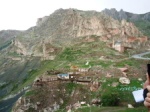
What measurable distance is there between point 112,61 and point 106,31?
4573 centimetres

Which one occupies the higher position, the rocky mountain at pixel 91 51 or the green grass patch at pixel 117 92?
the rocky mountain at pixel 91 51

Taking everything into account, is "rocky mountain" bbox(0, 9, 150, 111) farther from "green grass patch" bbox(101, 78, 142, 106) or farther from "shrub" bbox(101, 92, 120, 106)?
"shrub" bbox(101, 92, 120, 106)

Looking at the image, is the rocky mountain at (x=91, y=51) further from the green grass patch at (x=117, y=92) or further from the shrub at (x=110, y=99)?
the shrub at (x=110, y=99)

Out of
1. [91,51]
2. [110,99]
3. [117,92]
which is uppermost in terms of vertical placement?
[91,51]

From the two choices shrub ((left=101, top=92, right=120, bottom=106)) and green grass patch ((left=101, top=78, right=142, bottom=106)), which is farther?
green grass patch ((left=101, top=78, right=142, bottom=106))

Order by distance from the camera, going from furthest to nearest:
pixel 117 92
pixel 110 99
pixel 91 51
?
pixel 91 51, pixel 117 92, pixel 110 99

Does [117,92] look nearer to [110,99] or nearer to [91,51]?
[110,99]

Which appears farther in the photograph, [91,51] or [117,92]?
[91,51]

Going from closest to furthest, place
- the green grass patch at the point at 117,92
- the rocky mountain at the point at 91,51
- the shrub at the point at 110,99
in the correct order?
1. the shrub at the point at 110,99
2. the green grass patch at the point at 117,92
3. the rocky mountain at the point at 91,51

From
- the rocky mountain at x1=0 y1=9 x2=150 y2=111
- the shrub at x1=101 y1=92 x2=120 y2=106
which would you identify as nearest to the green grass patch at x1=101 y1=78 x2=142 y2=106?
the shrub at x1=101 y1=92 x2=120 y2=106

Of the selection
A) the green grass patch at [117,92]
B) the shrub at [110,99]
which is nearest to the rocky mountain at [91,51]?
the green grass patch at [117,92]

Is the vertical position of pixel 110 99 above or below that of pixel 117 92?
below

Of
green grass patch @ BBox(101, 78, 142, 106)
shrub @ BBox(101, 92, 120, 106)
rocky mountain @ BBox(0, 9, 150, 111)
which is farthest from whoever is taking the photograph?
rocky mountain @ BBox(0, 9, 150, 111)

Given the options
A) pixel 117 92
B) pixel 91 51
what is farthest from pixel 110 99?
pixel 91 51
